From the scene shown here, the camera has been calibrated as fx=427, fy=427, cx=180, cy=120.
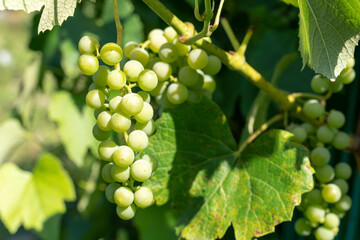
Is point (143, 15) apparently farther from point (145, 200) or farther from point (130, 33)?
point (145, 200)

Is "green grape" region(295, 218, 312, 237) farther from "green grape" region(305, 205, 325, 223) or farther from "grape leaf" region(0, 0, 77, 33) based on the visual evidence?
"grape leaf" region(0, 0, 77, 33)

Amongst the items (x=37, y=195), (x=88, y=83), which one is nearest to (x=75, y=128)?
(x=88, y=83)

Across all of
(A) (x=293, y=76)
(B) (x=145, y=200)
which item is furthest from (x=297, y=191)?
(A) (x=293, y=76)

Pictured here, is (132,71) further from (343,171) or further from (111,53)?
(343,171)

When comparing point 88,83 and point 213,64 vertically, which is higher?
point 213,64

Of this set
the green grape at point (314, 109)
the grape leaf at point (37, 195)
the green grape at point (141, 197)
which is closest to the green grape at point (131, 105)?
the green grape at point (141, 197)
